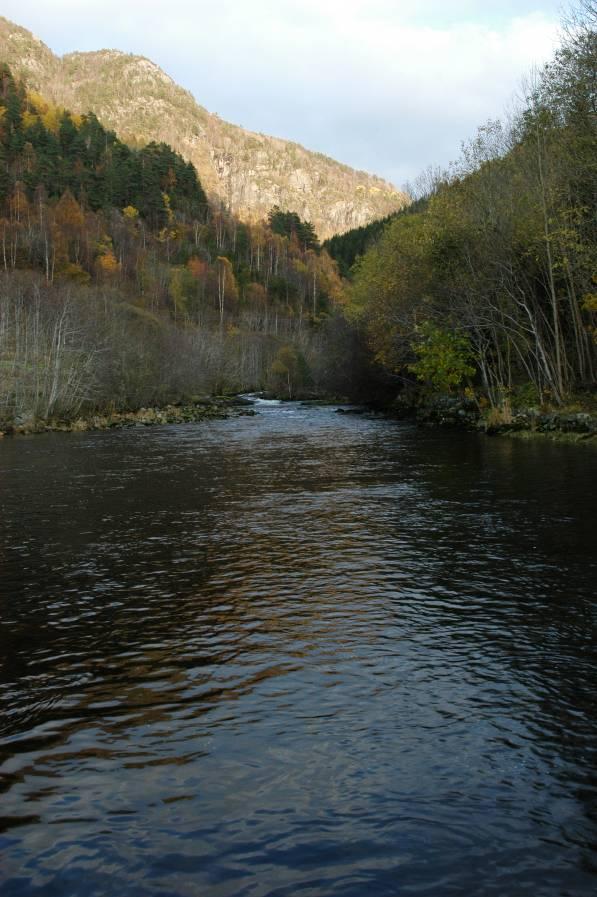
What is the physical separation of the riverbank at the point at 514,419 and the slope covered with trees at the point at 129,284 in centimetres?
2486

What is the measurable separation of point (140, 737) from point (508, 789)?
3085 mm

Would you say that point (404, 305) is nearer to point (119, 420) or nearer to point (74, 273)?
point (119, 420)

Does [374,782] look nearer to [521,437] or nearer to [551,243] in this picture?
[521,437]

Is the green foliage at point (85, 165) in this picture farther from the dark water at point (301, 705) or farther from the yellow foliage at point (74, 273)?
the dark water at point (301, 705)

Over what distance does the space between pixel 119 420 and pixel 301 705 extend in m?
48.8

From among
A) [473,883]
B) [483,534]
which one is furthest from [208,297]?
[473,883]

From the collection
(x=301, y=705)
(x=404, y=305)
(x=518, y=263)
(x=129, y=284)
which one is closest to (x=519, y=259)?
(x=518, y=263)

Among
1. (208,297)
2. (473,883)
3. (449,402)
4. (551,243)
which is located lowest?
(473,883)

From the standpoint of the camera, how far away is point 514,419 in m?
37.0

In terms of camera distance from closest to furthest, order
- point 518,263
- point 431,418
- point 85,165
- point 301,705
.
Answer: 1. point 301,705
2. point 518,263
3. point 431,418
4. point 85,165

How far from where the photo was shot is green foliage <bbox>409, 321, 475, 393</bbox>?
4438 cm

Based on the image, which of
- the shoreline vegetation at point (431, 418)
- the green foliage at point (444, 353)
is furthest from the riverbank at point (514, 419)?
the green foliage at point (444, 353)

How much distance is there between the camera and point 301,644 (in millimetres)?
8867

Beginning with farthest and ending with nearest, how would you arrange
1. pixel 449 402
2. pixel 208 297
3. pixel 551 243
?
pixel 208 297, pixel 449 402, pixel 551 243
